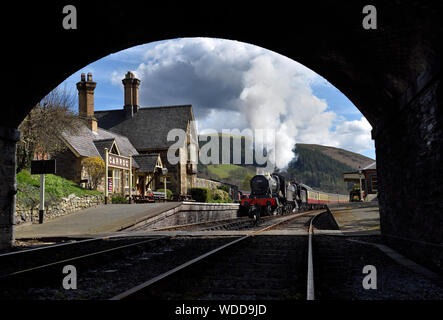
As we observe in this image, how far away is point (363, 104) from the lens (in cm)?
872

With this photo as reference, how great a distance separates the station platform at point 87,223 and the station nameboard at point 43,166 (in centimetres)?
220

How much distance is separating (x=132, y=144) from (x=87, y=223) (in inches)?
884

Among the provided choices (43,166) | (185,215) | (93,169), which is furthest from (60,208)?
(93,169)

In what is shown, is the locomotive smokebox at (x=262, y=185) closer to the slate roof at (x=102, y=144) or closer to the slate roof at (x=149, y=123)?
the slate roof at (x=102, y=144)

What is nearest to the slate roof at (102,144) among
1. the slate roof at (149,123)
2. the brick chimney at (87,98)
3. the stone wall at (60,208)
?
the brick chimney at (87,98)

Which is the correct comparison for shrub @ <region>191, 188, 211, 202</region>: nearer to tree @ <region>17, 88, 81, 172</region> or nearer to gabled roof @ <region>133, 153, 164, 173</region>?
gabled roof @ <region>133, 153, 164, 173</region>

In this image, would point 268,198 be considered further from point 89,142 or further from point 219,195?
point 89,142

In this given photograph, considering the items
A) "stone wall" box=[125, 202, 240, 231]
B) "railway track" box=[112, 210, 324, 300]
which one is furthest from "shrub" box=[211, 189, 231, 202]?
"railway track" box=[112, 210, 324, 300]

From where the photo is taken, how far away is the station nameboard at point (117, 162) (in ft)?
80.7

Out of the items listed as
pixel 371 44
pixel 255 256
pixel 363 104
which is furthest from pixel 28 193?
pixel 371 44

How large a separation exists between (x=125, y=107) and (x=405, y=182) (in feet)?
120

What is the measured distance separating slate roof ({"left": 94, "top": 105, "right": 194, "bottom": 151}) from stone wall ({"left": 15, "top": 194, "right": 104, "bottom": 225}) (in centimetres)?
1436
